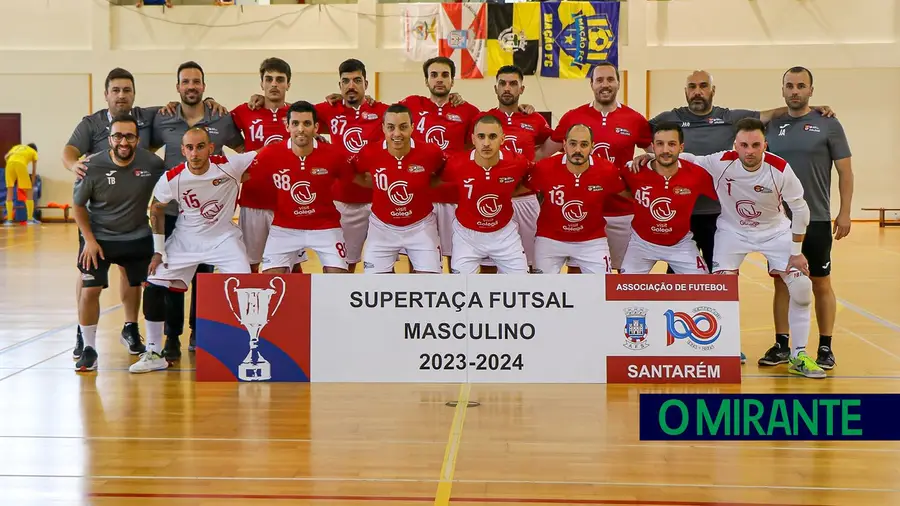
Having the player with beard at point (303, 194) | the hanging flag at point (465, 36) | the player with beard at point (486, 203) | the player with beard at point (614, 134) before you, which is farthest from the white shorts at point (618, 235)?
the hanging flag at point (465, 36)

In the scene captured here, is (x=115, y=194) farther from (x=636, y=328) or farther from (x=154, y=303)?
(x=636, y=328)

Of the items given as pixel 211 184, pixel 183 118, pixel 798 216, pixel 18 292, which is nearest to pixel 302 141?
pixel 211 184

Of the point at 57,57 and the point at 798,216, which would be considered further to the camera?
the point at 57,57

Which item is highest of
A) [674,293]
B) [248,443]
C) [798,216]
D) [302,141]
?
[302,141]

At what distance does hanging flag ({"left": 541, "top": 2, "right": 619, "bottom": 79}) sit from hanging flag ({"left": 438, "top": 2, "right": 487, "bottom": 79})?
149cm

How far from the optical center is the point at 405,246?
761 centimetres

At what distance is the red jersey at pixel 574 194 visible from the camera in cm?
742

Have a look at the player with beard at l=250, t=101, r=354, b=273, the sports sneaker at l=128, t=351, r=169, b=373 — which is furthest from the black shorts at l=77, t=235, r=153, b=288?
the player with beard at l=250, t=101, r=354, b=273

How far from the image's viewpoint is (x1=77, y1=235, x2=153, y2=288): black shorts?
23.5 feet

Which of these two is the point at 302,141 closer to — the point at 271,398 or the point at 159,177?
the point at 159,177

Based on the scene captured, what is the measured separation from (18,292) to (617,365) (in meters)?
8.09

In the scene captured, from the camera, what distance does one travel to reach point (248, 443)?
5.21 metres

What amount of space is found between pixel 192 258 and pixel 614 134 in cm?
368

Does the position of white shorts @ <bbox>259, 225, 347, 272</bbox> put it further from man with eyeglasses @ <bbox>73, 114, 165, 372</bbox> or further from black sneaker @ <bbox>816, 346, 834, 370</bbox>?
black sneaker @ <bbox>816, 346, 834, 370</bbox>
